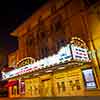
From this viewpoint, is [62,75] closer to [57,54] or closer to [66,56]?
[57,54]

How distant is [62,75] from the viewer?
1806cm

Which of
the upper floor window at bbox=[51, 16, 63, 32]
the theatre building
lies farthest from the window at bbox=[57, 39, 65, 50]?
the upper floor window at bbox=[51, 16, 63, 32]

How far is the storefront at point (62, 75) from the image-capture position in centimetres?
1470

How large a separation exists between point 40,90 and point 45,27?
7641 mm

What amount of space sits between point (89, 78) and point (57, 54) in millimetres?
3525

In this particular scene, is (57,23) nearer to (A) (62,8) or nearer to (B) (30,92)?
(A) (62,8)

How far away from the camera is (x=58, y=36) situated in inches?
770

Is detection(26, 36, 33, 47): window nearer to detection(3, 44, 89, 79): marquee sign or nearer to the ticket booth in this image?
detection(3, 44, 89, 79): marquee sign

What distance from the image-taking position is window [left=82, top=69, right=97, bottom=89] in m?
15.2

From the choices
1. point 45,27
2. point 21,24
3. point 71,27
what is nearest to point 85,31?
point 71,27

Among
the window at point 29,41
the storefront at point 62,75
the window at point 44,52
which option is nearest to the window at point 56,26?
the window at point 44,52

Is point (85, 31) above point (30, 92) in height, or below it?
above

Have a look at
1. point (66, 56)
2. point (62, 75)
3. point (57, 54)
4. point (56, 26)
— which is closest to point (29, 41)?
point (56, 26)

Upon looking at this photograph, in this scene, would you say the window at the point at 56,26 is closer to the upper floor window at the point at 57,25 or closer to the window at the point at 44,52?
the upper floor window at the point at 57,25
